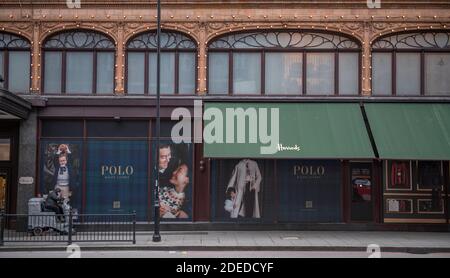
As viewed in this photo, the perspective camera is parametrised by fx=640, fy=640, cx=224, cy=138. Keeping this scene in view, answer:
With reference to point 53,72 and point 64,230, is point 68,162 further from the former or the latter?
point 64,230

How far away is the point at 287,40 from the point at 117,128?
7317mm

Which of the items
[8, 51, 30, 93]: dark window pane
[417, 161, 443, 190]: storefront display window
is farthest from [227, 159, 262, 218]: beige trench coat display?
[8, 51, 30, 93]: dark window pane

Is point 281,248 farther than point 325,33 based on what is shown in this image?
No

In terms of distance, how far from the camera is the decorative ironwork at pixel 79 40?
969 inches

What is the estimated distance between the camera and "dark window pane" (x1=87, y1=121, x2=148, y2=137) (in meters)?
24.3

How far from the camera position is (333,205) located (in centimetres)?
2422

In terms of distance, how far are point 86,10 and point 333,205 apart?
39.2 feet

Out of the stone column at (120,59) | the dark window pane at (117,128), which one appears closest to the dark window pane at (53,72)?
the dark window pane at (117,128)

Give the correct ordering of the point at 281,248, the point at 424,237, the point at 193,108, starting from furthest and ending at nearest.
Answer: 1. the point at 193,108
2. the point at 424,237
3. the point at 281,248

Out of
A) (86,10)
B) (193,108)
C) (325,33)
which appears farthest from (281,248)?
(86,10)

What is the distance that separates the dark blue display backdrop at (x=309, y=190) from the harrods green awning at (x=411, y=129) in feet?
7.61

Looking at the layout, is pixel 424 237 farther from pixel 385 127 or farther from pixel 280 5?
pixel 280 5

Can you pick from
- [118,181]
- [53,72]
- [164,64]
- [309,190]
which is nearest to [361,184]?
[309,190]
